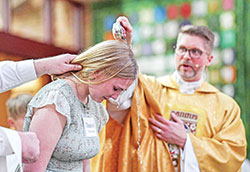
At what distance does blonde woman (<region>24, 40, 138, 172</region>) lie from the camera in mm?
1381

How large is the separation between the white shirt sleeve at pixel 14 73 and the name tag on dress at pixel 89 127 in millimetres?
317

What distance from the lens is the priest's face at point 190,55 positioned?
2.45m

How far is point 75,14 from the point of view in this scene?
20.2 feet

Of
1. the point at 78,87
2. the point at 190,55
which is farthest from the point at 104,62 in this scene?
the point at 190,55

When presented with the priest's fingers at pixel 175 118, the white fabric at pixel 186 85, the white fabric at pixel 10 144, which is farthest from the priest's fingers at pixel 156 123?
the white fabric at pixel 10 144

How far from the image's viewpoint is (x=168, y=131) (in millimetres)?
2150

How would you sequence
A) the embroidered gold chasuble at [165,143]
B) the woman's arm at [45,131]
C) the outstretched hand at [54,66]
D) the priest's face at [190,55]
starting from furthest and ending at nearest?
the priest's face at [190,55], the embroidered gold chasuble at [165,143], the outstretched hand at [54,66], the woman's arm at [45,131]

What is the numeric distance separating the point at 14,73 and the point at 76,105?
1.00ft

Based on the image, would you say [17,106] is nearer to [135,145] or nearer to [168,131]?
[135,145]

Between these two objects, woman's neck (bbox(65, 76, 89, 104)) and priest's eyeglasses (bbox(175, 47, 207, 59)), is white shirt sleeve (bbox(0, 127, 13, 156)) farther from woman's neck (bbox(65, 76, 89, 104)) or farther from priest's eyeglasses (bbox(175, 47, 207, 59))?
priest's eyeglasses (bbox(175, 47, 207, 59))

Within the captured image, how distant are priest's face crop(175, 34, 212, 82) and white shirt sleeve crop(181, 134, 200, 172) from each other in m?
0.52

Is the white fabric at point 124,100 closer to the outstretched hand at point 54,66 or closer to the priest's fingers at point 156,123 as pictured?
the priest's fingers at point 156,123

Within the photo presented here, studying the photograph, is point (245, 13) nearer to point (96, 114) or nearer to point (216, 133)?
point (216, 133)

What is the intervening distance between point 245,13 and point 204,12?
1.93 feet
